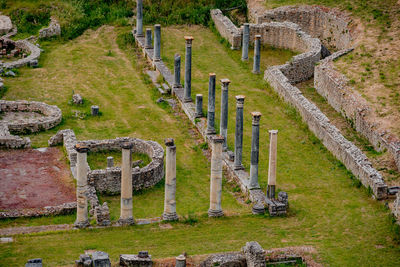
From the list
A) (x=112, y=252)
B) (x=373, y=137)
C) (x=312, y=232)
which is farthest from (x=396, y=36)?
(x=112, y=252)

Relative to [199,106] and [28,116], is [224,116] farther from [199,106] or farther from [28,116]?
[28,116]

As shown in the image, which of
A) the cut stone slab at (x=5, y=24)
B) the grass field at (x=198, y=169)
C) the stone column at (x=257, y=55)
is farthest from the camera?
the cut stone slab at (x=5, y=24)

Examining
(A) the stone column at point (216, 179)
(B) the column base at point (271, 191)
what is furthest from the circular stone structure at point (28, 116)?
(B) the column base at point (271, 191)

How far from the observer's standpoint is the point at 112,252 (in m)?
33.6

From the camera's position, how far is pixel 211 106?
44719 millimetres

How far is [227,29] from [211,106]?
15151mm

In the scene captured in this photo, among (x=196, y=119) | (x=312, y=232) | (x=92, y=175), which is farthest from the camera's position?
(x=196, y=119)

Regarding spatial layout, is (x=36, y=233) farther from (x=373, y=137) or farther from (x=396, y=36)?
(x=396, y=36)

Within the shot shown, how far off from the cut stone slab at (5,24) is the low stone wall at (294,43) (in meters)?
15.8

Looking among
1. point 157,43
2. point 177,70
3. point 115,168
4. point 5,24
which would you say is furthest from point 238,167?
point 5,24

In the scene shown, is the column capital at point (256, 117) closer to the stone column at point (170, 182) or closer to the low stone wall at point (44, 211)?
the stone column at point (170, 182)

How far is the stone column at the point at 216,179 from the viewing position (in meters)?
36.9

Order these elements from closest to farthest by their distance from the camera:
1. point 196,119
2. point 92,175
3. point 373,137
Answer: point 92,175 → point 373,137 → point 196,119

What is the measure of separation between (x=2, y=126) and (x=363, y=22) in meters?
23.2
